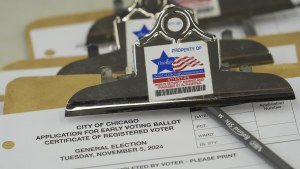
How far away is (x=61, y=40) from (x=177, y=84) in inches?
10.9

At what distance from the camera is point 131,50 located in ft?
1.75

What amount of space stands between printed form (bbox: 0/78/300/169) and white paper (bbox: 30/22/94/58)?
0.22 meters

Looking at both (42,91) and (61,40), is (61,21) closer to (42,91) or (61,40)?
(61,40)

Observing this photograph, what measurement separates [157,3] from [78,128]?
0.60ft

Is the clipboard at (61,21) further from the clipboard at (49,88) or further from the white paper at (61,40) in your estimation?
the clipboard at (49,88)

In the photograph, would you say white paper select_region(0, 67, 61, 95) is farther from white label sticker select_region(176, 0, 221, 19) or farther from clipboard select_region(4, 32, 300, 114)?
white label sticker select_region(176, 0, 221, 19)

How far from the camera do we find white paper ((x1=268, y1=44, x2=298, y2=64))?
55cm

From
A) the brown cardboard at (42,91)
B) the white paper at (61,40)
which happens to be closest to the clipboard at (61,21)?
the white paper at (61,40)

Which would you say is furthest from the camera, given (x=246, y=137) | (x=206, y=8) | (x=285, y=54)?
(x=206, y=8)

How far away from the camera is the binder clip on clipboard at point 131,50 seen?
1.76 ft

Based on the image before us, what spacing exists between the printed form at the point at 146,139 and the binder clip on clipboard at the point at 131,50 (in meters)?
0.08

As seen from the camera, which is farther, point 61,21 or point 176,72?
point 61,21

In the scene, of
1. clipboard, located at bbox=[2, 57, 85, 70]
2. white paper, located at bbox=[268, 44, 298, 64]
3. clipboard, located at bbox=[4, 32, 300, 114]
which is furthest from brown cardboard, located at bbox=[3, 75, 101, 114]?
white paper, located at bbox=[268, 44, 298, 64]

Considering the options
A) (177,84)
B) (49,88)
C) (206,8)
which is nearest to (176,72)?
(177,84)
